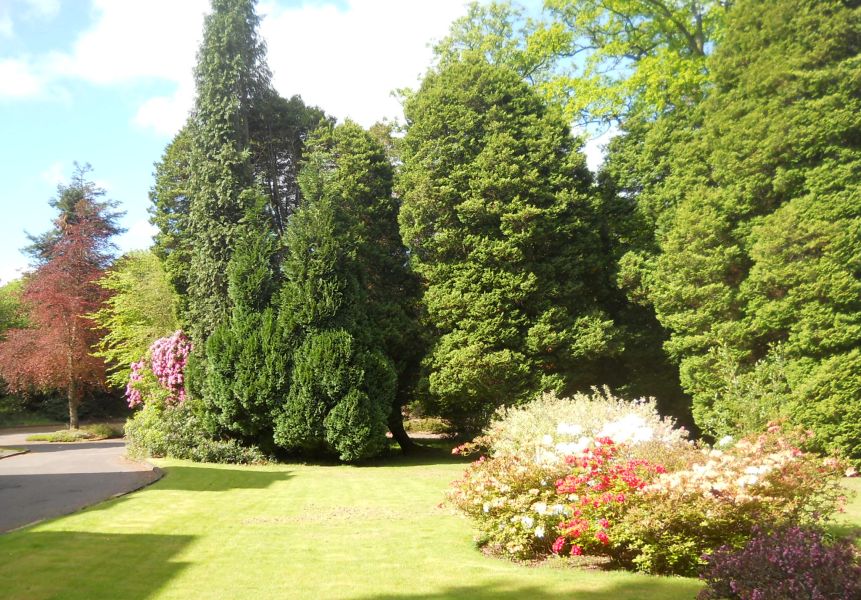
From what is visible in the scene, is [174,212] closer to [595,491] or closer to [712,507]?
[595,491]

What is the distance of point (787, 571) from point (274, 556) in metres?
4.85

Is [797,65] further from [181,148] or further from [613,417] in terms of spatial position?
[181,148]

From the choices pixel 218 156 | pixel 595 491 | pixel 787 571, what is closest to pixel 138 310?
pixel 218 156

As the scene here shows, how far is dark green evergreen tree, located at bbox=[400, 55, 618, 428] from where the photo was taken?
16.3 m

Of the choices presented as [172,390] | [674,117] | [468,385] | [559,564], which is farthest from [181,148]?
[559,564]

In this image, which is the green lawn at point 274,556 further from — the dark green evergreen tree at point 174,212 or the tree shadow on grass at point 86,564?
the dark green evergreen tree at point 174,212

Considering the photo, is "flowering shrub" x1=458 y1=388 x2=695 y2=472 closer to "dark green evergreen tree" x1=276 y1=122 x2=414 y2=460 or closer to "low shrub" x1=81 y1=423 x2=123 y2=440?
"dark green evergreen tree" x1=276 y1=122 x2=414 y2=460

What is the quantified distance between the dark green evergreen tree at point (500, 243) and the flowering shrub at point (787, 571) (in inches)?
451

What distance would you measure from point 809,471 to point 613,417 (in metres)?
4.12

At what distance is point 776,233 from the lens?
13180mm

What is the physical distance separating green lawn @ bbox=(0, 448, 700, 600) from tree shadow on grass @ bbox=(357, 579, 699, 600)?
0.01m

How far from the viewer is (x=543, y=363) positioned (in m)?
16.5

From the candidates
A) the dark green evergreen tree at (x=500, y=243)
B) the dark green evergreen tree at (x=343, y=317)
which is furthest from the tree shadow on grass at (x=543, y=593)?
the dark green evergreen tree at (x=500, y=243)

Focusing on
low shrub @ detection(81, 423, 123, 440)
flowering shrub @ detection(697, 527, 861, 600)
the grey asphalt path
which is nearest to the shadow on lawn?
the grey asphalt path
